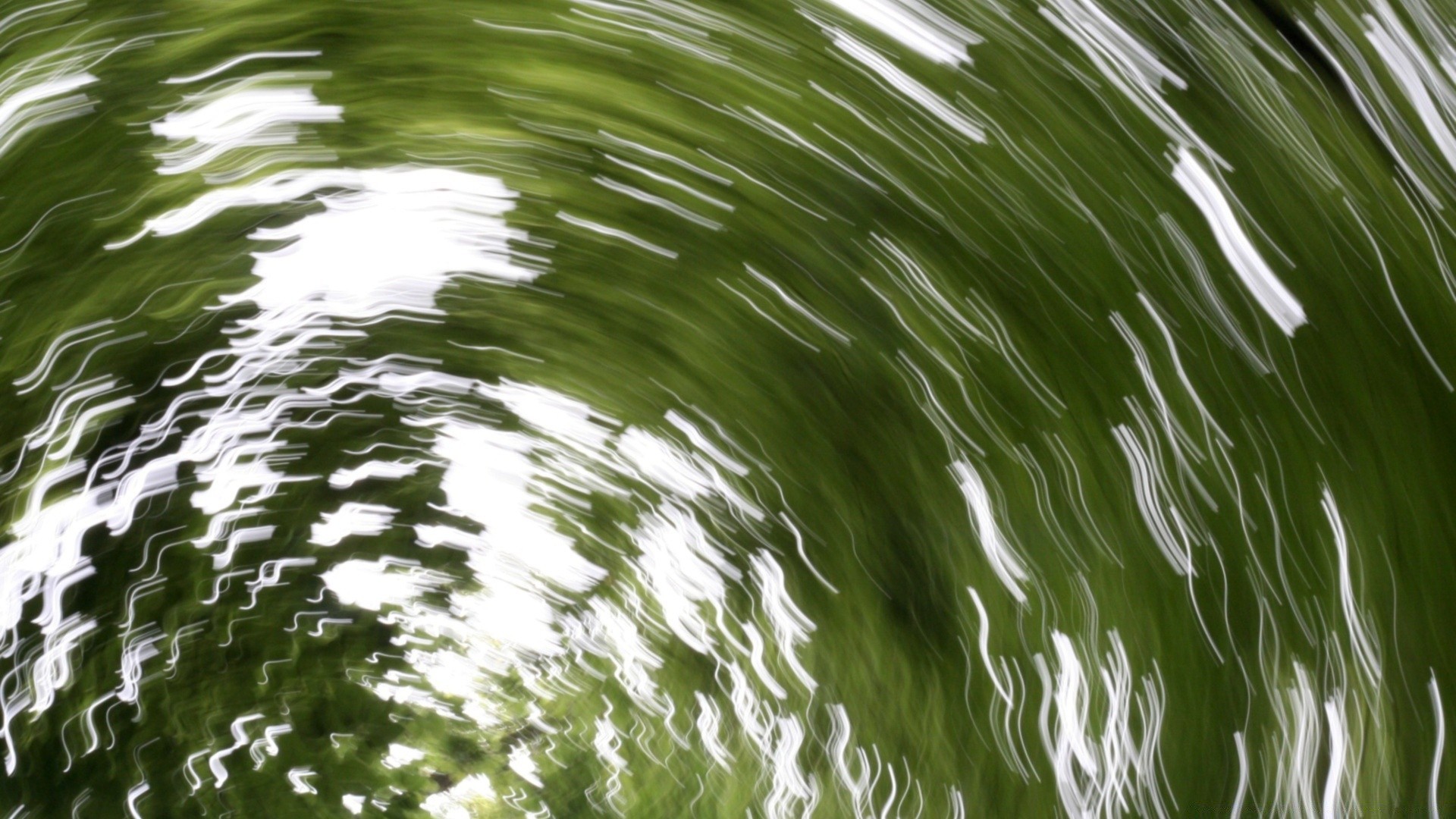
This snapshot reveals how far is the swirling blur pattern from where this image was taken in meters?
0.53

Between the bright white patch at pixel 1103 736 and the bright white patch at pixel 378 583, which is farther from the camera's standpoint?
the bright white patch at pixel 378 583

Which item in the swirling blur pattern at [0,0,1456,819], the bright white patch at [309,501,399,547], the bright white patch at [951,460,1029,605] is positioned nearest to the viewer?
the swirling blur pattern at [0,0,1456,819]

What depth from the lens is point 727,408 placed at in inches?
31.0

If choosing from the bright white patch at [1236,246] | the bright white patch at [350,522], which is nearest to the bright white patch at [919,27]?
the bright white patch at [1236,246]

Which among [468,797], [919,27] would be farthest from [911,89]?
[468,797]

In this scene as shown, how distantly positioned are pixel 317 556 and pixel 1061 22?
743mm

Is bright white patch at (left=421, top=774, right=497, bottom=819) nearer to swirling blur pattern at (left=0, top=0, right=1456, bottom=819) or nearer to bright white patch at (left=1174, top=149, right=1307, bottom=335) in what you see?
swirling blur pattern at (left=0, top=0, right=1456, bottom=819)

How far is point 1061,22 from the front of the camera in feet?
1.77

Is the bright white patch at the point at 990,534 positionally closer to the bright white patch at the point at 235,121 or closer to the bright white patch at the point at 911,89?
the bright white patch at the point at 911,89

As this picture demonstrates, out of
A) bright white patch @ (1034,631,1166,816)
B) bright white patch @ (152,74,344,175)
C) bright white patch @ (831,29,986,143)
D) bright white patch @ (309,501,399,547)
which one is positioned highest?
bright white patch @ (831,29,986,143)

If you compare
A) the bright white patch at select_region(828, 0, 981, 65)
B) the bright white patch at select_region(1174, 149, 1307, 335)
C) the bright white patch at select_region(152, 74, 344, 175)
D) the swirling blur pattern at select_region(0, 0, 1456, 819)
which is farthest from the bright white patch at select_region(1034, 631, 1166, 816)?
the bright white patch at select_region(152, 74, 344, 175)

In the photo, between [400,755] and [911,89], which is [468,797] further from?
[911,89]

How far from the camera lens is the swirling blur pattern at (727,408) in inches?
20.7

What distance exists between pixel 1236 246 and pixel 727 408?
355 mm
